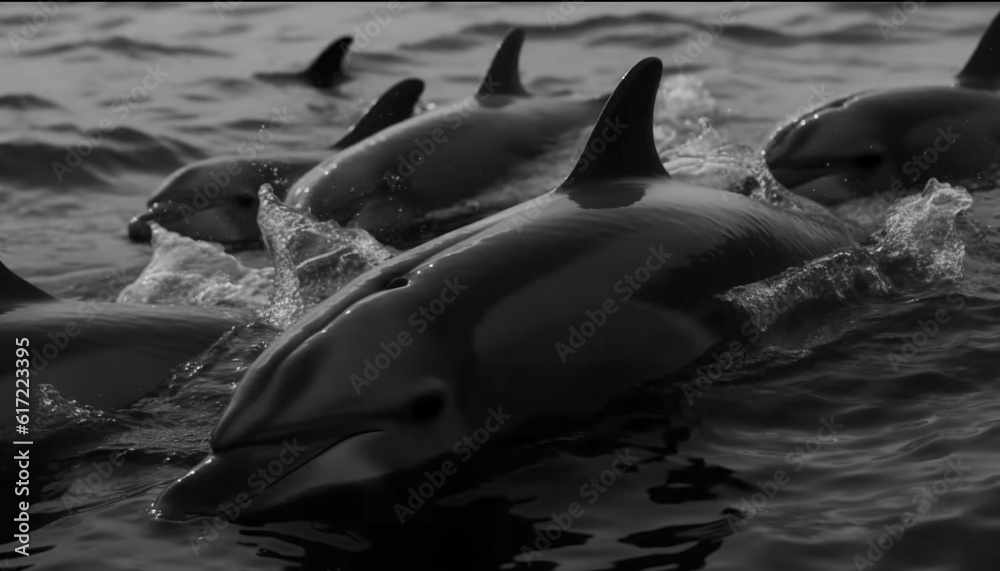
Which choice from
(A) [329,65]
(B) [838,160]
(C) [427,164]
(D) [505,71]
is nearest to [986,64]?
(B) [838,160]

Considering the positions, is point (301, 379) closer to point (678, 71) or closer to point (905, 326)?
point (905, 326)

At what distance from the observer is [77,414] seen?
686 cm

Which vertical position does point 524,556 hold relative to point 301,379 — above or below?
below

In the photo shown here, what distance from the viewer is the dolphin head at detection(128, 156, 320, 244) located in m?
11.8

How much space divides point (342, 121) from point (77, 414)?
9458 millimetres

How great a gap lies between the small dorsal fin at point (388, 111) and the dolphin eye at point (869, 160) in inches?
164

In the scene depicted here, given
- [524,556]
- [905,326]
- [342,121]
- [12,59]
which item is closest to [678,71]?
[342,121]

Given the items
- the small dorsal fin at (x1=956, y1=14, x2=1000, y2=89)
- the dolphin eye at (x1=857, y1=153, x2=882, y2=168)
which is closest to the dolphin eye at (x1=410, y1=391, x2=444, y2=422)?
the dolphin eye at (x1=857, y1=153, x2=882, y2=168)

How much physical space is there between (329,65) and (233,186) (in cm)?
599

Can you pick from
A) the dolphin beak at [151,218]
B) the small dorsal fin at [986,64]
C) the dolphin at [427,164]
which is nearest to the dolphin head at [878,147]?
the small dorsal fin at [986,64]

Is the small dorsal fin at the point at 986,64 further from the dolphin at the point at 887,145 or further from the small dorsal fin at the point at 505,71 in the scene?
the small dorsal fin at the point at 505,71

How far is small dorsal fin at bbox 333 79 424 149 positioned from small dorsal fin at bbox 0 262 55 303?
5313 mm

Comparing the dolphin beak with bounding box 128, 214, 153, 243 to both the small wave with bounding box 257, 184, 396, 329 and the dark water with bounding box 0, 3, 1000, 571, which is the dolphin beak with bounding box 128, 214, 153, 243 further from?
the small wave with bounding box 257, 184, 396, 329

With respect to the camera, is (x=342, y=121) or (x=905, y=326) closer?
(x=905, y=326)
